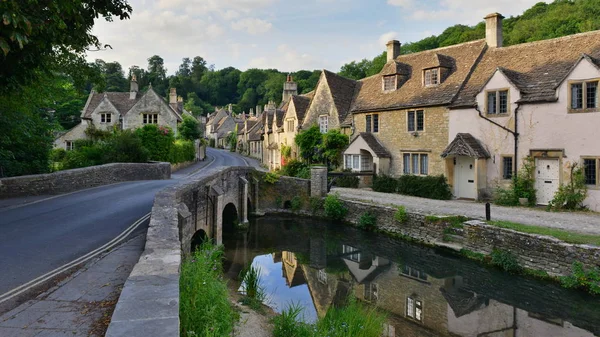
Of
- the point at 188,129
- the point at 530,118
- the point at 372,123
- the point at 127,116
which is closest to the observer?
the point at 530,118

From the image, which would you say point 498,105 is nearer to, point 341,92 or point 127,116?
point 341,92

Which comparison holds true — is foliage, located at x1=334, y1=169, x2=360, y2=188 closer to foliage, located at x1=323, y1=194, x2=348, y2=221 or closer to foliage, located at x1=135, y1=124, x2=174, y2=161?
foliage, located at x1=323, y1=194, x2=348, y2=221

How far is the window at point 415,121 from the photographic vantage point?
25.8 metres

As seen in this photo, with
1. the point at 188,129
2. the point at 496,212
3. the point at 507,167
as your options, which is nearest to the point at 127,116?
the point at 188,129

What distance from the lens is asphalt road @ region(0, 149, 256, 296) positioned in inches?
296

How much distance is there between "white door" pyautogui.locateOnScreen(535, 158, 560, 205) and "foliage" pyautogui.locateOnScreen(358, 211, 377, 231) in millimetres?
8226

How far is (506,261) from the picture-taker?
14.6 metres

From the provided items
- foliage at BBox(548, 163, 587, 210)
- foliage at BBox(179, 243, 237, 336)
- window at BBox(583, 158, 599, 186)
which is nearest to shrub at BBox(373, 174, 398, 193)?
foliage at BBox(548, 163, 587, 210)

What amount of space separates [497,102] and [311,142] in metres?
15.4

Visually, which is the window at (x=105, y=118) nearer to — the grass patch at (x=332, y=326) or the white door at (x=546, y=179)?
the white door at (x=546, y=179)

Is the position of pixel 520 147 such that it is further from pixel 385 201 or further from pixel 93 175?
pixel 93 175

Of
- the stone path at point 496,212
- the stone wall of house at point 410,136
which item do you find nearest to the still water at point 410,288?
the stone path at point 496,212

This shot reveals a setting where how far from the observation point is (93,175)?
21.0 metres

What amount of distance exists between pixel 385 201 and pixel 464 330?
40.5 ft
